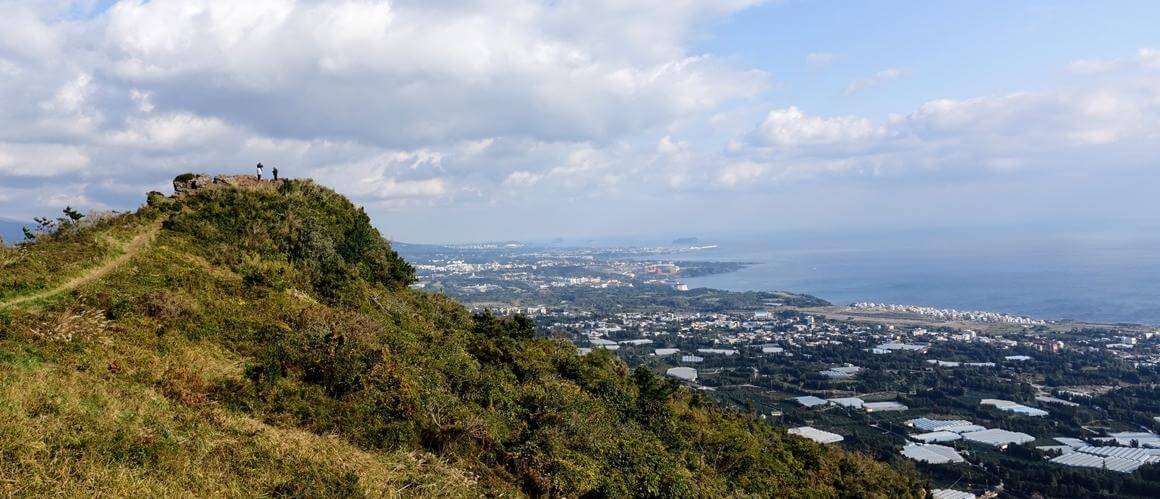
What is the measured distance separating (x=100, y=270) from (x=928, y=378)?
7703cm

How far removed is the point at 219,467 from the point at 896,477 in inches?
936

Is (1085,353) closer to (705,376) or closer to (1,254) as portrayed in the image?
Answer: (705,376)

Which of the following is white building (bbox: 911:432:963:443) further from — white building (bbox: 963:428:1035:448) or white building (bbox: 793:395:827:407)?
white building (bbox: 793:395:827:407)

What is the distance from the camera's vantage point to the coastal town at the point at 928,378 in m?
42.5

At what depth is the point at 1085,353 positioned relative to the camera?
75.3 m

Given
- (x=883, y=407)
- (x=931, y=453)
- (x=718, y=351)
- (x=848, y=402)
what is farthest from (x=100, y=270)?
(x=718, y=351)

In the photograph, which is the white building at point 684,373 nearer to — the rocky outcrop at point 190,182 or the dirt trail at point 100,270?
the rocky outcrop at point 190,182

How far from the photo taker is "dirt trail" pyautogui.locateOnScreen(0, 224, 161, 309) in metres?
12.5

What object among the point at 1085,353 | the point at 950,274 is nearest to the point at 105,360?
the point at 1085,353

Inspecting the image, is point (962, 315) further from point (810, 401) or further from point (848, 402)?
point (810, 401)

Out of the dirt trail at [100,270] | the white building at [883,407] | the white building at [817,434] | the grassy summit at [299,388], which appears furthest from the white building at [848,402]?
the dirt trail at [100,270]

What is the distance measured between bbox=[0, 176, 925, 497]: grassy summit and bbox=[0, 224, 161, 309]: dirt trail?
0.08m

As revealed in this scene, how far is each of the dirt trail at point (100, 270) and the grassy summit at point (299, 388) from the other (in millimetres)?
80

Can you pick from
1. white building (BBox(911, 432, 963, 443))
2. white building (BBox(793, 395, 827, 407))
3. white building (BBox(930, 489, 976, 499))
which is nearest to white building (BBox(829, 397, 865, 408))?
white building (BBox(793, 395, 827, 407))
